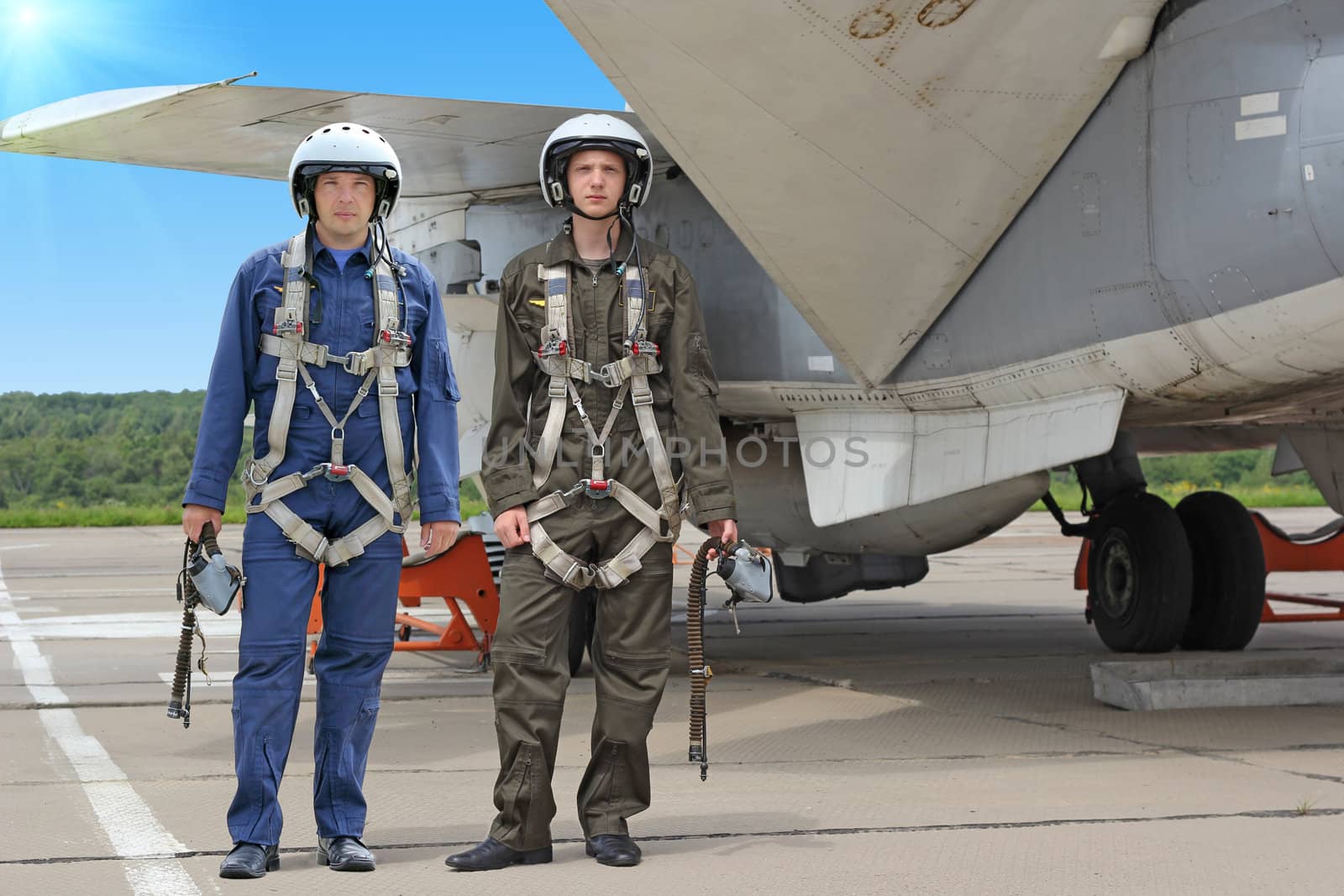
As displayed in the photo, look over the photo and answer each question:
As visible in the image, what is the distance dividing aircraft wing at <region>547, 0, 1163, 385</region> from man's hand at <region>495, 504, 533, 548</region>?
6.66 feet

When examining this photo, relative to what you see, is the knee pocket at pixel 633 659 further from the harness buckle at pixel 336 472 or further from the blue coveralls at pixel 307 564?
the harness buckle at pixel 336 472

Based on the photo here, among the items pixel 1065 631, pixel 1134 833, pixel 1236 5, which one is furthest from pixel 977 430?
pixel 1065 631

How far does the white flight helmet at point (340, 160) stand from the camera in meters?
4.10

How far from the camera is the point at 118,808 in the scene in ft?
16.1

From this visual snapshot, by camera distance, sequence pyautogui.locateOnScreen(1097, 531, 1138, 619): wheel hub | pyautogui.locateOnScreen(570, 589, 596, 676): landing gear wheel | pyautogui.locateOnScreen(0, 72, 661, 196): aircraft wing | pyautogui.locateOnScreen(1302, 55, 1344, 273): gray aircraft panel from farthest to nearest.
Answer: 1. pyautogui.locateOnScreen(1097, 531, 1138, 619): wheel hub
2. pyautogui.locateOnScreen(570, 589, 596, 676): landing gear wheel
3. pyautogui.locateOnScreen(0, 72, 661, 196): aircraft wing
4. pyautogui.locateOnScreen(1302, 55, 1344, 273): gray aircraft panel

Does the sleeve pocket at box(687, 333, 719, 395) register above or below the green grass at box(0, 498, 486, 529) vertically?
above

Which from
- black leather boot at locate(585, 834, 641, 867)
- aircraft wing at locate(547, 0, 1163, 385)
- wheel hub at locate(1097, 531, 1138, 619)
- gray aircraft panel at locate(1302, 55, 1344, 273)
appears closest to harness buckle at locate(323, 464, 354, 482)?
black leather boot at locate(585, 834, 641, 867)

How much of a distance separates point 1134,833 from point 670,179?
488cm

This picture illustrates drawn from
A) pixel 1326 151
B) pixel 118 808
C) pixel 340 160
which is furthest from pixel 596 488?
pixel 1326 151

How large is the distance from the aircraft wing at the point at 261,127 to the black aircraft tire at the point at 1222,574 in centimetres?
456

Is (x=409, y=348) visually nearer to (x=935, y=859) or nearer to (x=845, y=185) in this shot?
(x=935, y=859)

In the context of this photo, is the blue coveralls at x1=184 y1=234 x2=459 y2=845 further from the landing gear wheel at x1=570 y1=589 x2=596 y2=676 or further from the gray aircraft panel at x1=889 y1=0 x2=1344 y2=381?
the landing gear wheel at x1=570 y1=589 x2=596 y2=676

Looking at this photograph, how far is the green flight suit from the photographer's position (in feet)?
13.4

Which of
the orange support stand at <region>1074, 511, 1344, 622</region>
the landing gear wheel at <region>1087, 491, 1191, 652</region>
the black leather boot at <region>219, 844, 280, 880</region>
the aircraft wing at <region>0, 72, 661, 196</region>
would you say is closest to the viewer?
the black leather boot at <region>219, 844, 280, 880</region>
